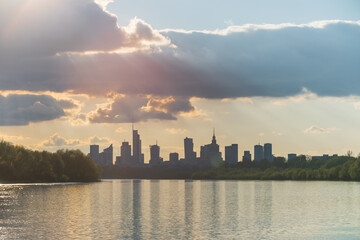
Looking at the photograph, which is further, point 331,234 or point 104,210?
point 104,210

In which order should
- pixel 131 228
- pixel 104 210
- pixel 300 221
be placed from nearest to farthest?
pixel 131 228 → pixel 300 221 → pixel 104 210

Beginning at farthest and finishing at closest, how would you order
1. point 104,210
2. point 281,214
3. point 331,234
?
point 104,210, point 281,214, point 331,234

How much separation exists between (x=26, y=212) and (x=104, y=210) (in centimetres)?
1167

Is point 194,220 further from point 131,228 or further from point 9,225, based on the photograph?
point 9,225

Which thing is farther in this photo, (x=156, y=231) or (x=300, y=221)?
(x=300, y=221)

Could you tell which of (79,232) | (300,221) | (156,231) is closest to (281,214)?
(300,221)

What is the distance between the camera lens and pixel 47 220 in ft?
216

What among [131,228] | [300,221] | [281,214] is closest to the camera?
[131,228]

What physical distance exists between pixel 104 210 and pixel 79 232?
26855mm

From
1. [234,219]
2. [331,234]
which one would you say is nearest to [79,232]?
[234,219]

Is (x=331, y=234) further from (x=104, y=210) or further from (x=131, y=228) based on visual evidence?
(x=104, y=210)

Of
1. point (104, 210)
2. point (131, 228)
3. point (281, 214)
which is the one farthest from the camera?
point (104, 210)

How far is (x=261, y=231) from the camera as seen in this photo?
182 feet

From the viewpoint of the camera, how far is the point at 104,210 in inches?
3179
